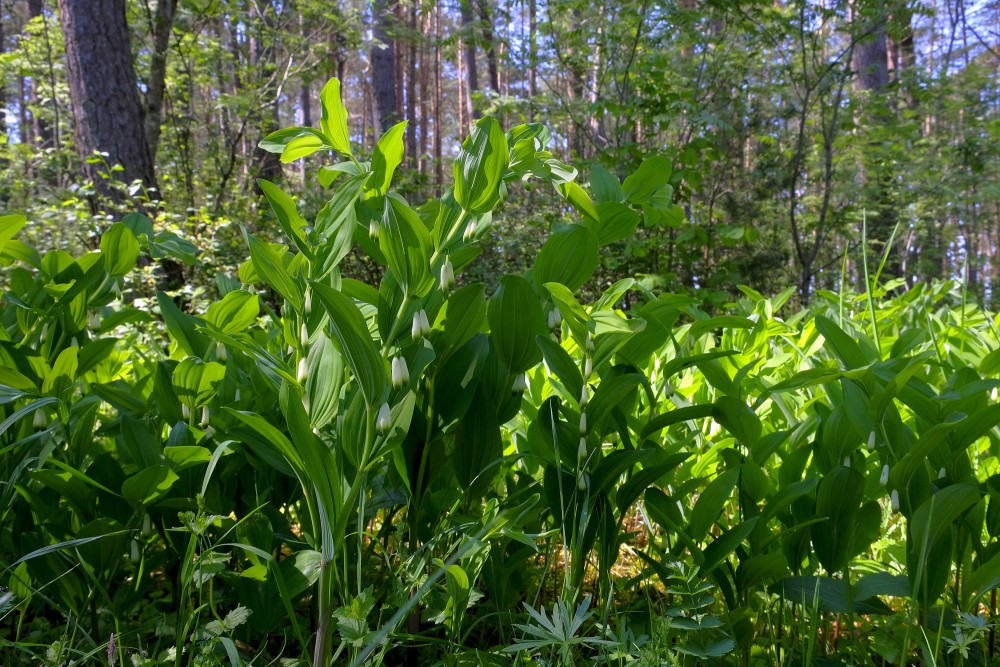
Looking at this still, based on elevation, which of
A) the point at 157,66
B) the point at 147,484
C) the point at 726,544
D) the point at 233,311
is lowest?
the point at 726,544

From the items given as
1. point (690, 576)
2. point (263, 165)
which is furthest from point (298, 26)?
point (690, 576)

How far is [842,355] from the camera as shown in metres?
1.05

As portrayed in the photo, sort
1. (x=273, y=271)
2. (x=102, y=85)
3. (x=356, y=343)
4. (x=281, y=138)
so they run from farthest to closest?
(x=102, y=85) < (x=281, y=138) < (x=273, y=271) < (x=356, y=343)

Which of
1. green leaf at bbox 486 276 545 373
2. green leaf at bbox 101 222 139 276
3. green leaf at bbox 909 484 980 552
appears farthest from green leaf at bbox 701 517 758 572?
green leaf at bbox 101 222 139 276

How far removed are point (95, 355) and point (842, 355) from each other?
130 cm

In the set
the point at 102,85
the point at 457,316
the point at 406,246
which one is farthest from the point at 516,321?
the point at 102,85

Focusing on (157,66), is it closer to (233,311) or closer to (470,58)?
(233,311)

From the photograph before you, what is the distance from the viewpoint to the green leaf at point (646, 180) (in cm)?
112

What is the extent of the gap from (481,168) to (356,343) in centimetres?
31

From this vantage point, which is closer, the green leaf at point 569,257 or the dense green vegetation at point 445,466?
the dense green vegetation at point 445,466

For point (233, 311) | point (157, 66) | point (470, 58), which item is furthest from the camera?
point (470, 58)

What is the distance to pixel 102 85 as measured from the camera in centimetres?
521

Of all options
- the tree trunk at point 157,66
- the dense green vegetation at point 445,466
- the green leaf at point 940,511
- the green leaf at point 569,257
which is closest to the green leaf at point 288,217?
the dense green vegetation at point 445,466

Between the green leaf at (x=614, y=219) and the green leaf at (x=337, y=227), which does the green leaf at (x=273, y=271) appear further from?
the green leaf at (x=614, y=219)
